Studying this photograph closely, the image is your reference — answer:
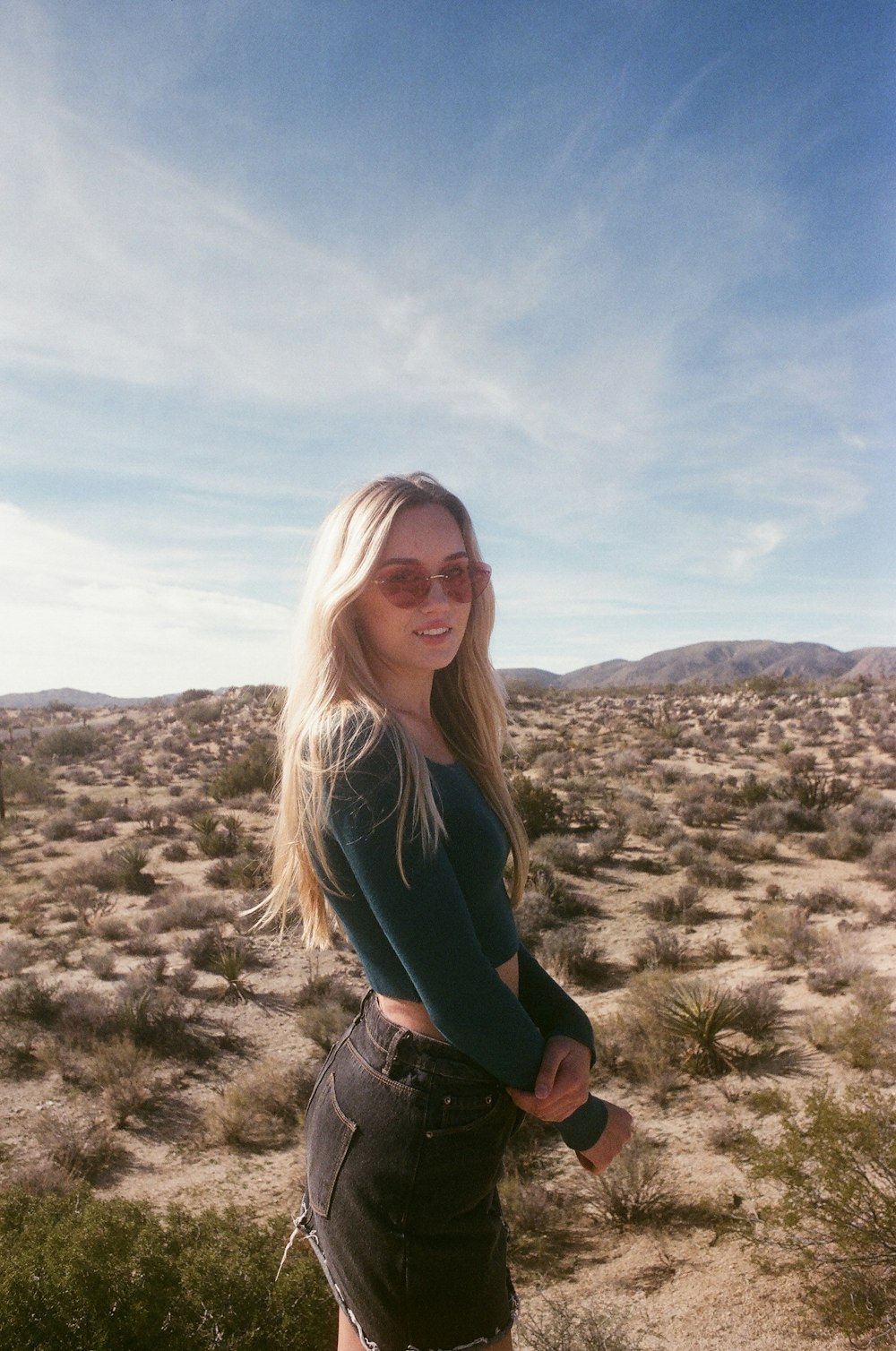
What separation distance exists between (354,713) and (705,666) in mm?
135390

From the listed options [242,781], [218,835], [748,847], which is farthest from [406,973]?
[242,781]

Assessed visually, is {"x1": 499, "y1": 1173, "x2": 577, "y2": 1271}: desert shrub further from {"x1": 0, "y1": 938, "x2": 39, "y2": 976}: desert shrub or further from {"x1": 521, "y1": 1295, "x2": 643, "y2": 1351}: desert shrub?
{"x1": 0, "y1": 938, "x2": 39, "y2": 976}: desert shrub

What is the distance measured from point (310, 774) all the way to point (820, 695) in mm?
37048

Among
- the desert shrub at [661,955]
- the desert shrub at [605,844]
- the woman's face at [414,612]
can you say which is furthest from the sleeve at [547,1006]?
the desert shrub at [605,844]

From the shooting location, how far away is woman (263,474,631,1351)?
1380 mm

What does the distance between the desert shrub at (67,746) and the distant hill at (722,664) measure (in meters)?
85.8

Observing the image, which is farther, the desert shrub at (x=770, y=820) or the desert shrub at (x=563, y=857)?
the desert shrub at (x=770, y=820)

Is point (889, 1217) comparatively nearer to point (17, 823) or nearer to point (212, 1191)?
point (212, 1191)

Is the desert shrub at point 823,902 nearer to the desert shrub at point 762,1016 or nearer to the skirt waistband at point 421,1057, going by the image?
the desert shrub at point 762,1016

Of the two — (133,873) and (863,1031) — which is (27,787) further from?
(863,1031)

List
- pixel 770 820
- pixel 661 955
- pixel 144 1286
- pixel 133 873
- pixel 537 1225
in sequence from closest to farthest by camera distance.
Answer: pixel 144 1286
pixel 537 1225
pixel 661 955
pixel 133 873
pixel 770 820

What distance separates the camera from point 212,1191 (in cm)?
545

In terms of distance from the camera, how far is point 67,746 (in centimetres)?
2928

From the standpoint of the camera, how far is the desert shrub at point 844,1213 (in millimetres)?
3568
